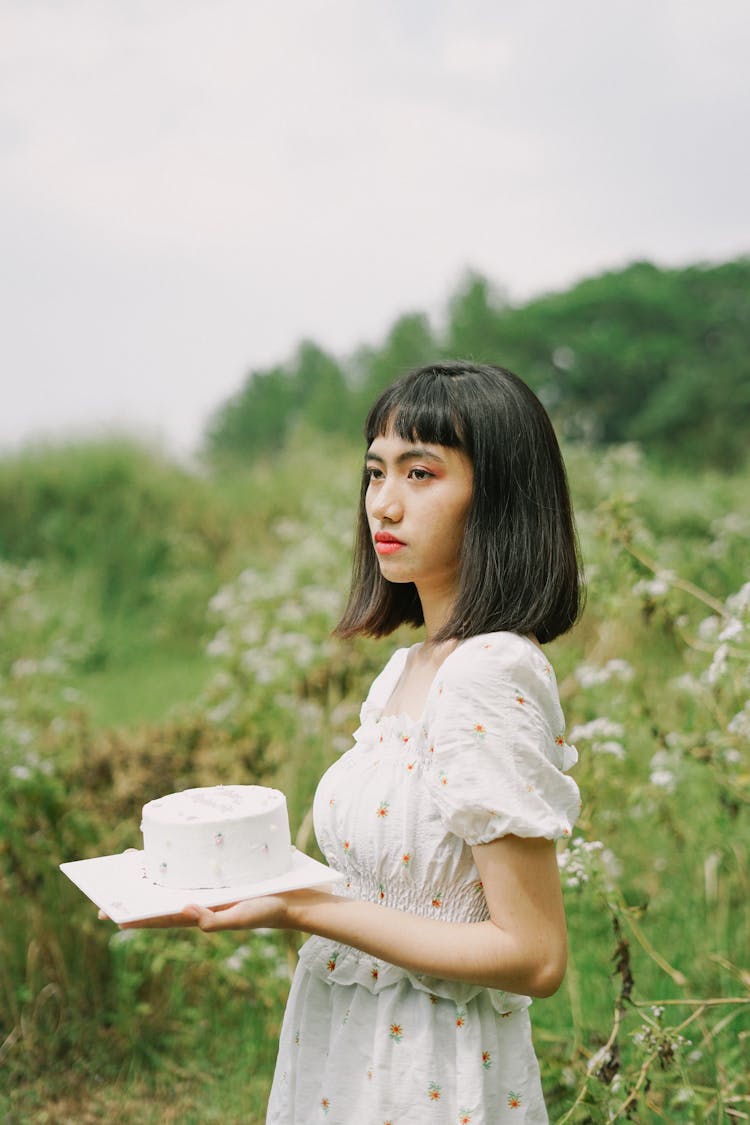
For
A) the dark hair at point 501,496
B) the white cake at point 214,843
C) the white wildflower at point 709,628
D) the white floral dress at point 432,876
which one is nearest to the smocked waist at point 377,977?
the white floral dress at point 432,876

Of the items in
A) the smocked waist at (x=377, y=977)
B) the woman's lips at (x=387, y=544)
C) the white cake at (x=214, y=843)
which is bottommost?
the smocked waist at (x=377, y=977)

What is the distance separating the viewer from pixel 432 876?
1606 mm

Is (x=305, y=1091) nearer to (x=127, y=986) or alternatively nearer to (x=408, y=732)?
(x=408, y=732)

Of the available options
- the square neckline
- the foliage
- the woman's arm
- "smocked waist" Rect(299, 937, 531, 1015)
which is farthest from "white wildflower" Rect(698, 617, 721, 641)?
the foliage

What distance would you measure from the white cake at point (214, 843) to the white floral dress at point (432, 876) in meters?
0.12

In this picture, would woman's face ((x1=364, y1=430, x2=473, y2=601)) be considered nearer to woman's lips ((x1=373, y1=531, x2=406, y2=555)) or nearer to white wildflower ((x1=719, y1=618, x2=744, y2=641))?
woman's lips ((x1=373, y1=531, x2=406, y2=555))

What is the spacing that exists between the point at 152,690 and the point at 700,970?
5.20 meters

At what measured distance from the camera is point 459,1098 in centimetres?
157

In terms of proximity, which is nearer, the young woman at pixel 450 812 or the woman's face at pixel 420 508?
the young woman at pixel 450 812

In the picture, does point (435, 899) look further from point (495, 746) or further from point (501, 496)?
point (501, 496)

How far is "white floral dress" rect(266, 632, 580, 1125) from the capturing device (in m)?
1.49

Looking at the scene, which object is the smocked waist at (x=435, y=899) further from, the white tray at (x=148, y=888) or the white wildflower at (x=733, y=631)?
the white wildflower at (x=733, y=631)

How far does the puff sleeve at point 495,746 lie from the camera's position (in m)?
→ 1.45

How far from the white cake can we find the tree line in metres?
13.4
